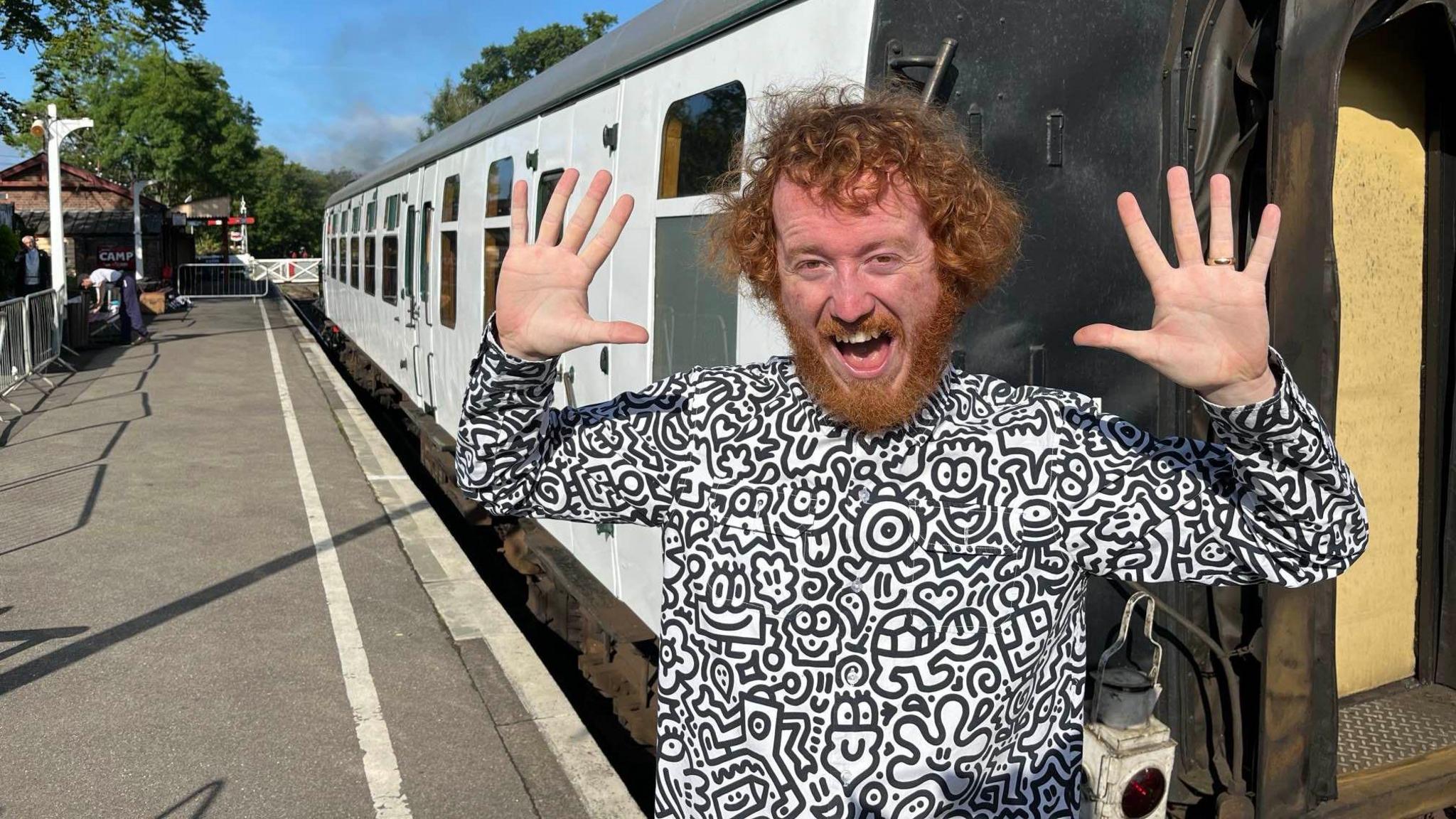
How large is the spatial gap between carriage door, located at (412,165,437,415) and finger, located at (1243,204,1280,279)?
7772mm

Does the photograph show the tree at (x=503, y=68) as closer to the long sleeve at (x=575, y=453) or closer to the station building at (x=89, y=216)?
the station building at (x=89, y=216)

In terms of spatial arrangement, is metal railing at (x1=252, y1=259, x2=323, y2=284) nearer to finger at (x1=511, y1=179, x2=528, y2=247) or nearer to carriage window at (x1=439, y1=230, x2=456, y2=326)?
carriage window at (x1=439, y1=230, x2=456, y2=326)

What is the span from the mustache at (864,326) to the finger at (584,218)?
1.24 feet

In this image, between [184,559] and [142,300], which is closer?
[184,559]

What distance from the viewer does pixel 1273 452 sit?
5.13 ft

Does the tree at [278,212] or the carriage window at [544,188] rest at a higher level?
the tree at [278,212]

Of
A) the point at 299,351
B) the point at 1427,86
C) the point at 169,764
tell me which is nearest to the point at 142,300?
the point at 299,351

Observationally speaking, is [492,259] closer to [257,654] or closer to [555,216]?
[257,654]

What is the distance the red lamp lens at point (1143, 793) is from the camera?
2.70 metres

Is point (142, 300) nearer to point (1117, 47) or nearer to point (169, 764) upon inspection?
point (169, 764)

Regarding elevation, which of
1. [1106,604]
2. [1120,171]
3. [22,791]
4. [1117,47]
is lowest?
[22,791]

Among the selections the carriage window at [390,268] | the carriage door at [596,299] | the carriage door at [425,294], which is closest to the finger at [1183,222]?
the carriage door at [596,299]

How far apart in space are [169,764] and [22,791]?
1.53 feet

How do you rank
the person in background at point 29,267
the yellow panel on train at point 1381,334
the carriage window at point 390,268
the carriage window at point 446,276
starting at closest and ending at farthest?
the yellow panel on train at point 1381,334 < the carriage window at point 446,276 < the carriage window at point 390,268 < the person in background at point 29,267
